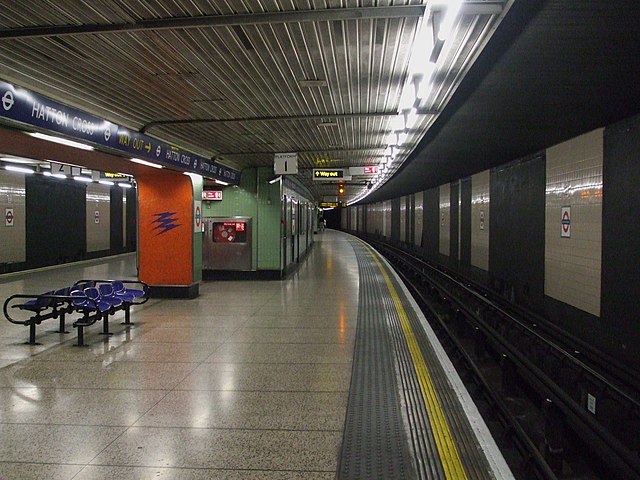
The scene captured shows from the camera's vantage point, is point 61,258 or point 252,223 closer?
point 252,223

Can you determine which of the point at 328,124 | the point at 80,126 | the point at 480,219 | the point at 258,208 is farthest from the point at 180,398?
the point at 480,219

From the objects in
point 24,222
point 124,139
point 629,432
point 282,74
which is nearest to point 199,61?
point 282,74

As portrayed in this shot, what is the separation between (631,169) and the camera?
5.52m

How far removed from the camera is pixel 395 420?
3.75 metres

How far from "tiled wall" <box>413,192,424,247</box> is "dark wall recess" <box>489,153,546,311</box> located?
1032 cm

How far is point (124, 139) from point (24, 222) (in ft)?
31.1

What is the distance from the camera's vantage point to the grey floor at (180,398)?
10.3ft

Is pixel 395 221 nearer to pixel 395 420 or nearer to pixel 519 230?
pixel 519 230

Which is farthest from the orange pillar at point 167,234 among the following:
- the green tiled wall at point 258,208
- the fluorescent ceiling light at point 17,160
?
the fluorescent ceiling light at point 17,160

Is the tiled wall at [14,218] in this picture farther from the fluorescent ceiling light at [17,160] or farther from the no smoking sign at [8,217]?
the fluorescent ceiling light at [17,160]

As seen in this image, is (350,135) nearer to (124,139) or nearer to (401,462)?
(124,139)

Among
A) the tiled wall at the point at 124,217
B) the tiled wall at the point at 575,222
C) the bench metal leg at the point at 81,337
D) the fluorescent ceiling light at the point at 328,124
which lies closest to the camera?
the bench metal leg at the point at 81,337

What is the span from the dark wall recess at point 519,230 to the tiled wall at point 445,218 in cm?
501

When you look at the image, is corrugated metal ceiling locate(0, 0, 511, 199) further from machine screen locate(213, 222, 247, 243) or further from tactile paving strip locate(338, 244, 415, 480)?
machine screen locate(213, 222, 247, 243)
